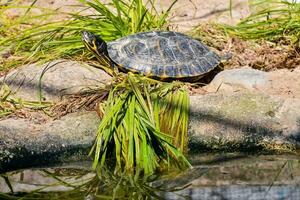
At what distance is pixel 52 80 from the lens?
211 inches

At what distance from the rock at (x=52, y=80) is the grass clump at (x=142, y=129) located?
0.39 m

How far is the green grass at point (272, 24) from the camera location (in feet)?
20.0

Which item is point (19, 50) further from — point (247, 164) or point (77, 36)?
point (247, 164)

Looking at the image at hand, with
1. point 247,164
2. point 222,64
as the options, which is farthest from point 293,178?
point 222,64

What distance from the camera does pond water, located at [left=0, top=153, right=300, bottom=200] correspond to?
408cm

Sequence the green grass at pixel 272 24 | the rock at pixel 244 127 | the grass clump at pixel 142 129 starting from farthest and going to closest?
the green grass at pixel 272 24
the rock at pixel 244 127
the grass clump at pixel 142 129

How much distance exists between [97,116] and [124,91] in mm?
272

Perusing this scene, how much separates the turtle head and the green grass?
1276mm

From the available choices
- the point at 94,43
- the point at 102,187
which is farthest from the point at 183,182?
the point at 94,43

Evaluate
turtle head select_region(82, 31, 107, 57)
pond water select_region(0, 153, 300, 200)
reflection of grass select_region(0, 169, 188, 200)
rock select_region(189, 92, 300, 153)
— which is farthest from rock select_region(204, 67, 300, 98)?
reflection of grass select_region(0, 169, 188, 200)

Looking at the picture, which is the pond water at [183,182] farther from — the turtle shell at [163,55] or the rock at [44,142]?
the turtle shell at [163,55]

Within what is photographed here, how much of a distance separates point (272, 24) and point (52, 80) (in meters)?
2.13

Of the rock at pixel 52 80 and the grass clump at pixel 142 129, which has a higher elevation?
the rock at pixel 52 80

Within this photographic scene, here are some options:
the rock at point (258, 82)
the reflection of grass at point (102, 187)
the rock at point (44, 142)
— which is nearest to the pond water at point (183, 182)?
the reflection of grass at point (102, 187)
